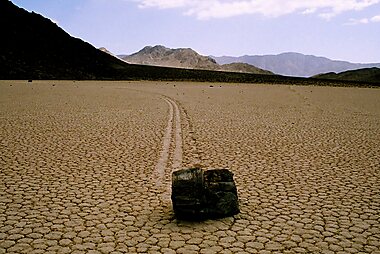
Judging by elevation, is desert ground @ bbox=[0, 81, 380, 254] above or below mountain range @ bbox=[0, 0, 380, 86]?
below

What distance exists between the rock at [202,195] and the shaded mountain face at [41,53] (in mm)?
54289

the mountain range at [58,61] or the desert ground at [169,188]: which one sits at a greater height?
the mountain range at [58,61]

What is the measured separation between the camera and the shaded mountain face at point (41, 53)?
60.1 m

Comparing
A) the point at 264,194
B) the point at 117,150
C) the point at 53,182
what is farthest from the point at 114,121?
the point at 264,194

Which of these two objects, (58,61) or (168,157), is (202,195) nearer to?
(168,157)

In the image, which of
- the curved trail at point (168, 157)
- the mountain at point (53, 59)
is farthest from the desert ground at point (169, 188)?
the mountain at point (53, 59)

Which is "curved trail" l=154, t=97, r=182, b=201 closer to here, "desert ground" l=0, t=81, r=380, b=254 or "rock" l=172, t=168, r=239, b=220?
"desert ground" l=0, t=81, r=380, b=254

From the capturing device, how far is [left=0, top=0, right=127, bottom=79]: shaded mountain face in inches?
2366

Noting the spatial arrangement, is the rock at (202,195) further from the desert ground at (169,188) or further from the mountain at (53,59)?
the mountain at (53,59)

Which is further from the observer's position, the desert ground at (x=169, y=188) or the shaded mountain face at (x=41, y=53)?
the shaded mountain face at (x=41, y=53)

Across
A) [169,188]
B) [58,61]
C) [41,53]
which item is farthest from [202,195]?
[41,53]

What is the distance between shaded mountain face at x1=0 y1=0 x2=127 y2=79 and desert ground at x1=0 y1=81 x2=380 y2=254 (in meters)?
49.6

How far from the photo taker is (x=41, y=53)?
6844 centimetres

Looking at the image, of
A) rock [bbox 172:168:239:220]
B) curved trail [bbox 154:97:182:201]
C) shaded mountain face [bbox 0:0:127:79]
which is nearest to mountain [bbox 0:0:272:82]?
shaded mountain face [bbox 0:0:127:79]
